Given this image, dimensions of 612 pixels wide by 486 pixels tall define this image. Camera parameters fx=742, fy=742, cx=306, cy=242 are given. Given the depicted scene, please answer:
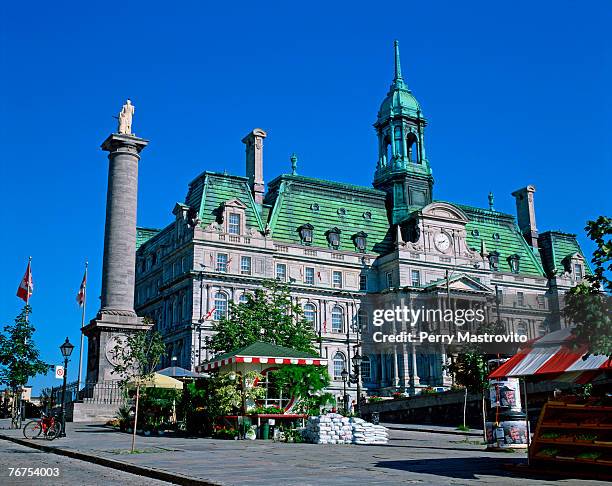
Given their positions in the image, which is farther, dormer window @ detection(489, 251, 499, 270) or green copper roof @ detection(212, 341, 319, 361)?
dormer window @ detection(489, 251, 499, 270)

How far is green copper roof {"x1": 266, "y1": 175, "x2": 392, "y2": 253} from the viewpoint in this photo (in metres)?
77.4

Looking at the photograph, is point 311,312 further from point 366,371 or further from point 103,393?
point 103,393

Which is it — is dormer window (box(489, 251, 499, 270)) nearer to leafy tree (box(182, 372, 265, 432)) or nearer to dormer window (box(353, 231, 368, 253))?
dormer window (box(353, 231, 368, 253))

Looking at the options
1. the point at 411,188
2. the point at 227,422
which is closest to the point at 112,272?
the point at 227,422

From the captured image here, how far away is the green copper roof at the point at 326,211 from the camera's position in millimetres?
77438

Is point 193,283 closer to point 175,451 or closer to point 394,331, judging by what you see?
point 394,331

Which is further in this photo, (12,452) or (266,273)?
(266,273)

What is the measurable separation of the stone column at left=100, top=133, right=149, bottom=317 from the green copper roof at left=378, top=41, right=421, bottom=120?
163 feet

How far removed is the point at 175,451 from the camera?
71.1 feet

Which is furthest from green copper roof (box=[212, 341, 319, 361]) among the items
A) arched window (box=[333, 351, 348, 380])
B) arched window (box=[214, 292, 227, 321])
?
arched window (box=[333, 351, 348, 380])

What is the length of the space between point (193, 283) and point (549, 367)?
178 ft

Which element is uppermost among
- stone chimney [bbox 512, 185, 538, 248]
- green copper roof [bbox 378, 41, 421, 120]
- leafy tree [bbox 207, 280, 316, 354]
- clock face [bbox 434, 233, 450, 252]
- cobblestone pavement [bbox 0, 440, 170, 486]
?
green copper roof [bbox 378, 41, 421, 120]

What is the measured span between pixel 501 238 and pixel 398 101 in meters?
21.0

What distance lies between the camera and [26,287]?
45.9 m
